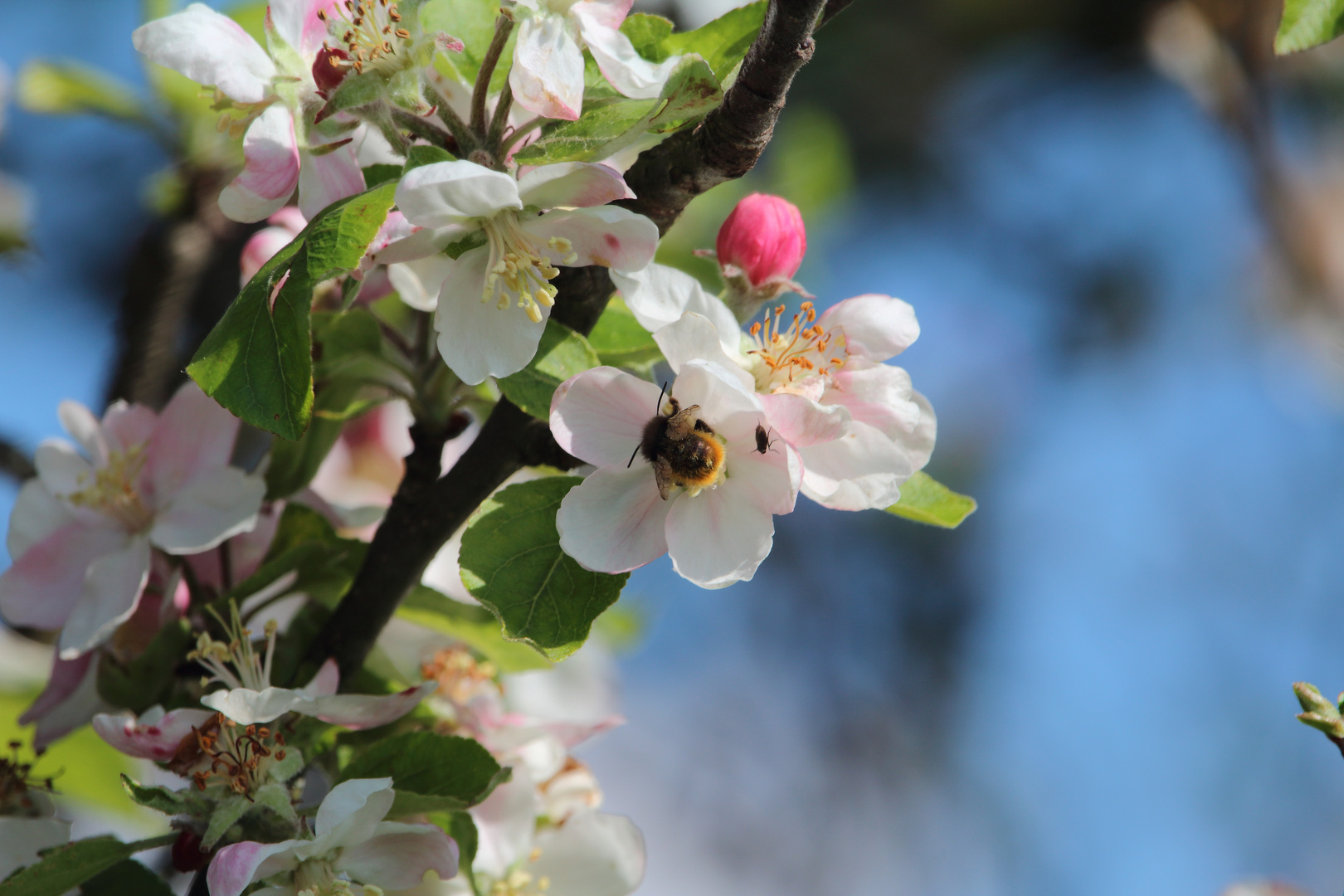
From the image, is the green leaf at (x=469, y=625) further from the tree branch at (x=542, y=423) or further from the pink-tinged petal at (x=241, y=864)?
the pink-tinged petal at (x=241, y=864)

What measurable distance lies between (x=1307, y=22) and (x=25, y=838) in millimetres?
963

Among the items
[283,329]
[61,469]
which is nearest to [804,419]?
[283,329]

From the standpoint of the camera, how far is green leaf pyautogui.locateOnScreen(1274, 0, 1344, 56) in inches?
22.8

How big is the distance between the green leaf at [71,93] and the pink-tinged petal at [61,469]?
2.57ft

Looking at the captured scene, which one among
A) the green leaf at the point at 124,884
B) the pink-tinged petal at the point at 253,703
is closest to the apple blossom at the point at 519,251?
the pink-tinged petal at the point at 253,703

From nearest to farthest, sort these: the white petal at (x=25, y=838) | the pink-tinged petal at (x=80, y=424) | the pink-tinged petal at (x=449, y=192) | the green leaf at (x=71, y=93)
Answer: the pink-tinged petal at (x=449, y=192), the white petal at (x=25, y=838), the pink-tinged petal at (x=80, y=424), the green leaf at (x=71, y=93)

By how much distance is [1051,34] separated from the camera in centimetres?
394

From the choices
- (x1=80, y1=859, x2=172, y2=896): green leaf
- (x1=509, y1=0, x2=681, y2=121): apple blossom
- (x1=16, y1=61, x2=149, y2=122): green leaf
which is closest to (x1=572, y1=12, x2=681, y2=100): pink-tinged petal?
(x1=509, y1=0, x2=681, y2=121): apple blossom

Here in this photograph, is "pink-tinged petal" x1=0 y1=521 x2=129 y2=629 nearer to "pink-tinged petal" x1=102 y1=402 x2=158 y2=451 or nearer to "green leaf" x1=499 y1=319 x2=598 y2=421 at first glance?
"pink-tinged petal" x1=102 y1=402 x2=158 y2=451

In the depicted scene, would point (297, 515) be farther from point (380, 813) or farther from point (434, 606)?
point (380, 813)

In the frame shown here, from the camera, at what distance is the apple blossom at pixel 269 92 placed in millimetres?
583

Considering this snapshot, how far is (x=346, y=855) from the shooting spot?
65 cm

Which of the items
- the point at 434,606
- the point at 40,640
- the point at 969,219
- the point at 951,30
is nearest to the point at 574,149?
the point at 434,606

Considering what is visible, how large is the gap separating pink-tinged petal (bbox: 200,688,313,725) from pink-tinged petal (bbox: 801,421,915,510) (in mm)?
327
